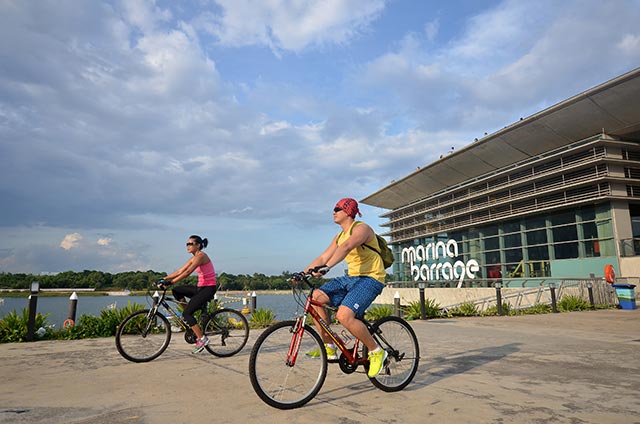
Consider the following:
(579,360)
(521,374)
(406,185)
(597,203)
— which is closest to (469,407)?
(521,374)

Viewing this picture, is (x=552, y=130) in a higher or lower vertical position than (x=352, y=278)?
higher

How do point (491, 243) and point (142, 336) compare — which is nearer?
point (142, 336)

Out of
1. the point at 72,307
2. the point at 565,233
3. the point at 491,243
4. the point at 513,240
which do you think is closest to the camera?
the point at 72,307

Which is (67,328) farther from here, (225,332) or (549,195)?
(549,195)

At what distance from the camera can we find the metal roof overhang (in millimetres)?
29703

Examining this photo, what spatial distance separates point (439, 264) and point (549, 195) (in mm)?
16119

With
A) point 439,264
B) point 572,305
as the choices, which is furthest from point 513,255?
point 572,305

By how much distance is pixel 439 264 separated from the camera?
48250 mm

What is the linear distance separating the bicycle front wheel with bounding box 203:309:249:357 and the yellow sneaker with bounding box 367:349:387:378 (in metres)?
3.23

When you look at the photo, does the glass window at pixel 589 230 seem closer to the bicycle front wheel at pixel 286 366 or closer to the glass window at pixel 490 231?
the glass window at pixel 490 231

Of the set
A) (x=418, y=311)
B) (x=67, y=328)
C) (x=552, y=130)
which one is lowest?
(x=418, y=311)

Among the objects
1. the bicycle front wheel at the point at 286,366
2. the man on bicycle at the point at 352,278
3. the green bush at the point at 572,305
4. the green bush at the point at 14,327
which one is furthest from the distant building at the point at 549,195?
the green bush at the point at 14,327

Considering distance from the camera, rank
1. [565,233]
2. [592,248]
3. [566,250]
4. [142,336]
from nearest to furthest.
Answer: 1. [142,336]
2. [592,248]
3. [566,250]
4. [565,233]

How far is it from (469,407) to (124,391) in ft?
11.2
